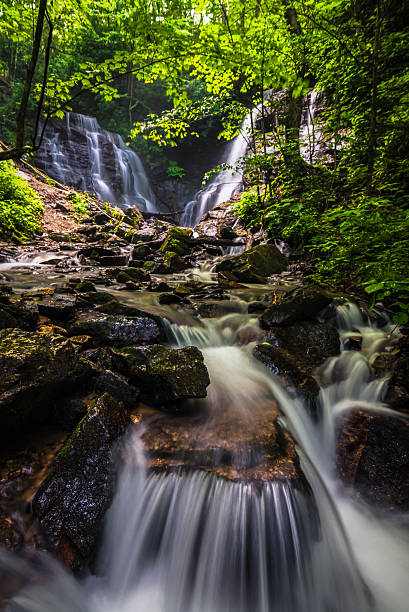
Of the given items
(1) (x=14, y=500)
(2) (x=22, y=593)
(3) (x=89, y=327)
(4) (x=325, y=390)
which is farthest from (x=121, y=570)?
(4) (x=325, y=390)

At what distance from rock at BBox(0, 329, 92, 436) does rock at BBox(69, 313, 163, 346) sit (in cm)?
91

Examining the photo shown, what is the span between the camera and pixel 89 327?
11.2 ft

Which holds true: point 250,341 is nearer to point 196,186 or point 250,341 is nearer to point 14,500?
point 14,500

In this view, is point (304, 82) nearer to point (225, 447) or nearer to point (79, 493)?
point (225, 447)

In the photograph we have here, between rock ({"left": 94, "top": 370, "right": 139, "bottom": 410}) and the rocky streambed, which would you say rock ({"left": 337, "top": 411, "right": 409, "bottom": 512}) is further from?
rock ({"left": 94, "top": 370, "right": 139, "bottom": 410})

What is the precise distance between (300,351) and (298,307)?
735mm

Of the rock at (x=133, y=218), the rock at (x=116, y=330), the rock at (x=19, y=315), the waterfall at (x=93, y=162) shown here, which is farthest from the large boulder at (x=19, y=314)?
the waterfall at (x=93, y=162)

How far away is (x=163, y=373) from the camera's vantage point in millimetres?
2652

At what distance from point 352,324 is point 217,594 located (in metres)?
4.12

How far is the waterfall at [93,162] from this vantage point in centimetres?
2105

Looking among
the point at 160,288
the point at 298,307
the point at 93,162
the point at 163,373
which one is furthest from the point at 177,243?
the point at 93,162

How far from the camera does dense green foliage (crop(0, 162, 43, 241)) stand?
9656 mm

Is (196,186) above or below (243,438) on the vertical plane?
above

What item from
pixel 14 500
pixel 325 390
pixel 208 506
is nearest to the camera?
pixel 14 500
